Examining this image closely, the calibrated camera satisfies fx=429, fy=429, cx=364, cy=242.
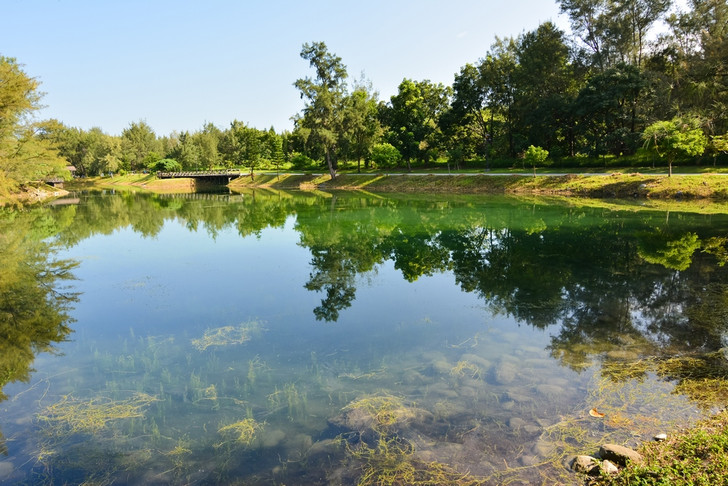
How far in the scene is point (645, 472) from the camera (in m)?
5.18

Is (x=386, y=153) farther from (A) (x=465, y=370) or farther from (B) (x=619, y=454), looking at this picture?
(B) (x=619, y=454)

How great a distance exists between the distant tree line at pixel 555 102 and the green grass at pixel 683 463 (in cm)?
3700

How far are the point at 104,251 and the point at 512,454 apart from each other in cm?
2354

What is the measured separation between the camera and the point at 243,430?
705 cm

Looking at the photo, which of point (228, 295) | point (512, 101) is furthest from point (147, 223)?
point (512, 101)

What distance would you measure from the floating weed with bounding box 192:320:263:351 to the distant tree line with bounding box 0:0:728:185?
124 feet

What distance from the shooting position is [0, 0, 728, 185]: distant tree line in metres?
38.8

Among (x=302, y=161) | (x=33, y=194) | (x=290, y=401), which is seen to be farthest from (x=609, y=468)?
(x=302, y=161)

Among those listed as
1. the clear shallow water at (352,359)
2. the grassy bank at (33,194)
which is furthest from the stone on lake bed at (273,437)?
the grassy bank at (33,194)

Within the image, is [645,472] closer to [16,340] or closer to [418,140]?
[16,340]

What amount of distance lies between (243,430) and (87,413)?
10.3 feet

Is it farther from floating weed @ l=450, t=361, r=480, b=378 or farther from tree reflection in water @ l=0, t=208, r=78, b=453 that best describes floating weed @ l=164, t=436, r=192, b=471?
floating weed @ l=450, t=361, r=480, b=378

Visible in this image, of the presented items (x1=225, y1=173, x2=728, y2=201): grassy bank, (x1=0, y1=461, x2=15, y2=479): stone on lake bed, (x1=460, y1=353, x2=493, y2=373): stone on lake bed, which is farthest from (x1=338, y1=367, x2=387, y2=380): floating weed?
(x1=225, y1=173, x2=728, y2=201): grassy bank

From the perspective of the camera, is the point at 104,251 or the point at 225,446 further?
the point at 104,251
